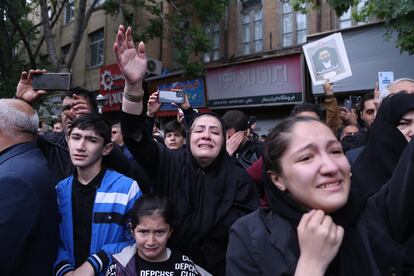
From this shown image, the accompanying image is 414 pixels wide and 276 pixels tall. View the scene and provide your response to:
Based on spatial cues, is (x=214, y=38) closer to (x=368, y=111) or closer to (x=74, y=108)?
(x=368, y=111)

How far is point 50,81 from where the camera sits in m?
2.98

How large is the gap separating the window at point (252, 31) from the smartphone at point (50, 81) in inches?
408

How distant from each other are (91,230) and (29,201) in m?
0.63

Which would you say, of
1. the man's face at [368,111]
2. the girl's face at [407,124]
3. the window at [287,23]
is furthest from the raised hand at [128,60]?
the window at [287,23]

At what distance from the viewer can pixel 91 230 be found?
2.58 m

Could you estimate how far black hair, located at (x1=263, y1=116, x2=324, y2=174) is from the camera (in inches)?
64.1

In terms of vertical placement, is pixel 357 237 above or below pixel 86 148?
below

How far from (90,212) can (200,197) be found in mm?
683

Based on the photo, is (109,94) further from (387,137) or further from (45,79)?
(387,137)

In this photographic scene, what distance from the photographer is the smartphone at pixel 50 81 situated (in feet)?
9.71

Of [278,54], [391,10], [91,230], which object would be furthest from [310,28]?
[91,230]

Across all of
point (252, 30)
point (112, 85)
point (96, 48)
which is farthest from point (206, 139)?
point (96, 48)

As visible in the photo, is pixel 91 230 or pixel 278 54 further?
pixel 278 54

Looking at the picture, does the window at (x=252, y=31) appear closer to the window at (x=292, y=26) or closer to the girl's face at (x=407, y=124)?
the window at (x=292, y=26)
